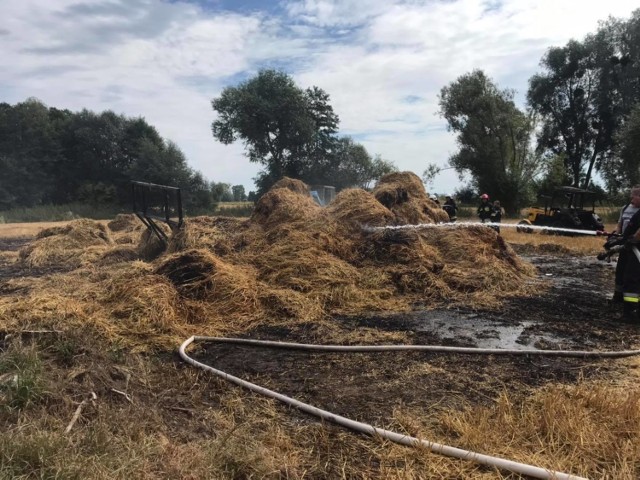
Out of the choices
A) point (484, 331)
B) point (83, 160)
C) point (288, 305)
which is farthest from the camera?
point (83, 160)

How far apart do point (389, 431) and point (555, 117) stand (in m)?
35.9

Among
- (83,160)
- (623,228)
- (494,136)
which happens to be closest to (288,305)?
(623,228)

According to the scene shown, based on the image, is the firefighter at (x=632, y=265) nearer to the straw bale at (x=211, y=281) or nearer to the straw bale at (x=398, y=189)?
the straw bale at (x=398, y=189)

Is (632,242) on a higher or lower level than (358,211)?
lower

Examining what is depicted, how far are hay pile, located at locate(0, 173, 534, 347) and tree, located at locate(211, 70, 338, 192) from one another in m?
27.8

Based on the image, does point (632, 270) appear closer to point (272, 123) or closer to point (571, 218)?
point (571, 218)

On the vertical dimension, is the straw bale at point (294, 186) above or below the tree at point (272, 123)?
below

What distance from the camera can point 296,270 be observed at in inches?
244

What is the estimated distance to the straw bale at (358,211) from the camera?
7.62 meters

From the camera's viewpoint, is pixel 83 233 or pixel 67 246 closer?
pixel 67 246

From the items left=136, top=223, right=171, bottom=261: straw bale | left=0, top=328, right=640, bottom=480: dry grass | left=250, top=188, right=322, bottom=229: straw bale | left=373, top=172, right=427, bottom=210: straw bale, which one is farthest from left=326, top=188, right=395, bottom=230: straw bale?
left=0, top=328, right=640, bottom=480: dry grass

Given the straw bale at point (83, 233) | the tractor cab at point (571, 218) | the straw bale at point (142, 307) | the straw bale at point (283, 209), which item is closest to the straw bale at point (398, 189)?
the straw bale at point (283, 209)

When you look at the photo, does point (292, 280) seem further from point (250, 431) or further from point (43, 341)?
point (250, 431)

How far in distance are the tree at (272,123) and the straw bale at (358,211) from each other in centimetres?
2898
